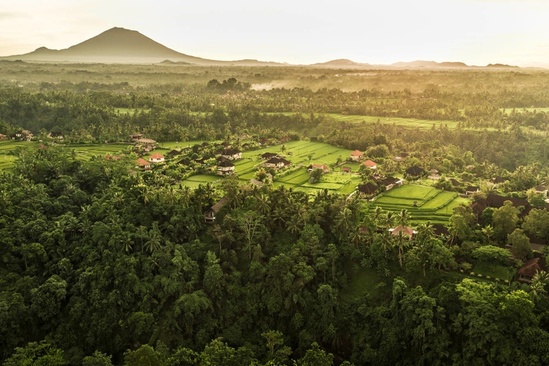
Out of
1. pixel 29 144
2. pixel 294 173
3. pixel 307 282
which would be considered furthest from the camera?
pixel 29 144

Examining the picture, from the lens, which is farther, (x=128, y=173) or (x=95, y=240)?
(x=128, y=173)

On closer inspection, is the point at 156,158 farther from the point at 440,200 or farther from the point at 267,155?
the point at 440,200

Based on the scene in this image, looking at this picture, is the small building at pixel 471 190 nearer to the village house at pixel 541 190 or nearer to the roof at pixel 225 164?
the village house at pixel 541 190

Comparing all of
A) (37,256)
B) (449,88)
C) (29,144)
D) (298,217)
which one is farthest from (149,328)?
(449,88)

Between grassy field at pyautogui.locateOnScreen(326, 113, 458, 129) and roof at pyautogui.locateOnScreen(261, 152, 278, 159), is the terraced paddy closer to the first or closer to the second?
roof at pyautogui.locateOnScreen(261, 152, 278, 159)

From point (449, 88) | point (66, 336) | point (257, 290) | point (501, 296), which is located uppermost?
point (449, 88)

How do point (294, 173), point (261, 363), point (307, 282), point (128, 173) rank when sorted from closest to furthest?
point (261, 363), point (307, 282), point (128, 173), point (294, 173)

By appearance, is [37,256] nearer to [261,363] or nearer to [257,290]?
[257,290]
